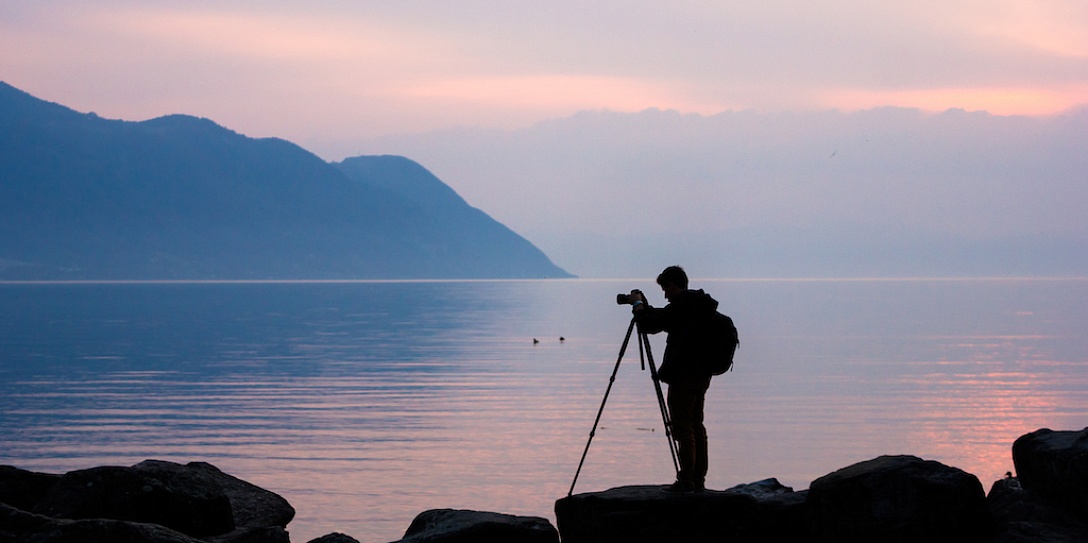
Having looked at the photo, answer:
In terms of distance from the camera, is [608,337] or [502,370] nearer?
[502,370]

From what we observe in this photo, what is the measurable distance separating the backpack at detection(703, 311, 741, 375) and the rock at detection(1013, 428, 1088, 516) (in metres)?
3.22

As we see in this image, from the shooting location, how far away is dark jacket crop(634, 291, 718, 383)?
10.7 metres

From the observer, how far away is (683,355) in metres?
10.8

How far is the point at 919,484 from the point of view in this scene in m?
10.5

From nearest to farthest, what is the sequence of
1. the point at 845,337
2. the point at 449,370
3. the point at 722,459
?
1. the point at 722,459
2. the point at 449,370
3. the point at 845,337

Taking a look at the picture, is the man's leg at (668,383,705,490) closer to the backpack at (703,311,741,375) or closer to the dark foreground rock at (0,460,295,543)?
the backpack at (703,311,741,375)

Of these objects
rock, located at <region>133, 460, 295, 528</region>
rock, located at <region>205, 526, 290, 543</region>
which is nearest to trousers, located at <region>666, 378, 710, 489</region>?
rock, located at <region>205, 526, 290, 543</region>

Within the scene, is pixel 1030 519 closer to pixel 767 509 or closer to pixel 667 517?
pixel 767 509

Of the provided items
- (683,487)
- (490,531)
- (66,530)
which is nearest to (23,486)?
(66,530)

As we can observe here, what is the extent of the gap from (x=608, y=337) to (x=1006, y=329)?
2768 centimetres

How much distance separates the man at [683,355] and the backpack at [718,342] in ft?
0.17

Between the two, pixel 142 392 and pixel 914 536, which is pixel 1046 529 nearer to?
pixel 914 536

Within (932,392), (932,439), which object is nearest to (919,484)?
(932,439)

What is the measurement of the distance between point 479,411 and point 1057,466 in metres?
23.7
